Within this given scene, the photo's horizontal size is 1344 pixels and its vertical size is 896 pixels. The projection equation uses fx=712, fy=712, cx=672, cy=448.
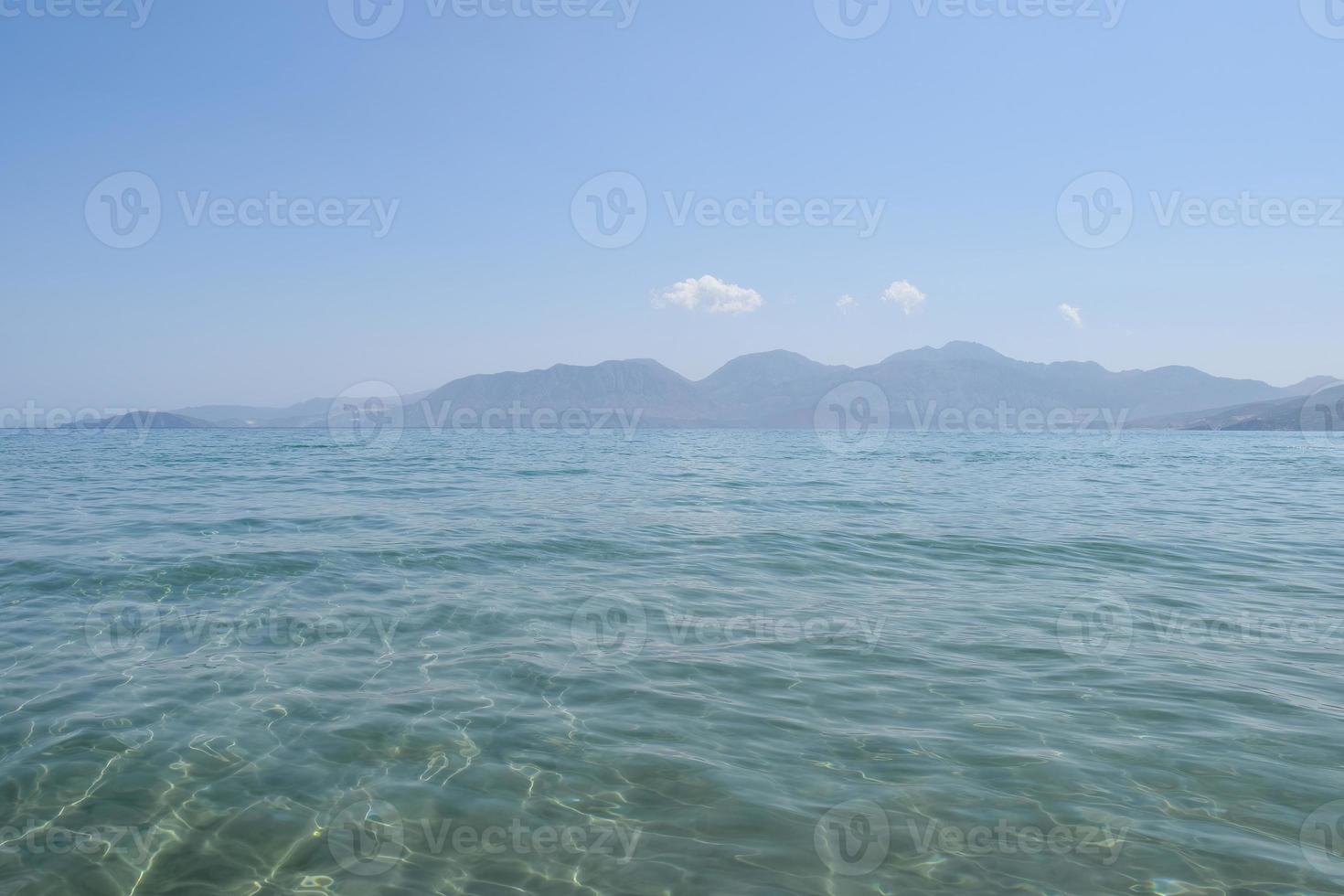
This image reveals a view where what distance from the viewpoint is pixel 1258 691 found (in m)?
7.21

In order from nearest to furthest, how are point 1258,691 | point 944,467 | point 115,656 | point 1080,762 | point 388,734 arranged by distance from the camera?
point 1080,762 → point 388,734 → point 1258,691 → point 115,656 → point 944,467

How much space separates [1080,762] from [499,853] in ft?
15.1

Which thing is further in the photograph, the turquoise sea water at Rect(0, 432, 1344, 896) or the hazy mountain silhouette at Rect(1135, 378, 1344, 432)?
the hazy mountain silhouette at Rect(1135, 378, 1344, 432)

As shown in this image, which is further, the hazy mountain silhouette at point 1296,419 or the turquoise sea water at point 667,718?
the hazy mountain silhouette at point 1296,419

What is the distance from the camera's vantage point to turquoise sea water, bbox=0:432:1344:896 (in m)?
4.65

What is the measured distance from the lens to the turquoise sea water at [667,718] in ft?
15.3

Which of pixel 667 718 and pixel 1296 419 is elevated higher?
pixel 1296 419

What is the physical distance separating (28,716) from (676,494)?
21.0 m

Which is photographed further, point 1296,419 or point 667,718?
point 1296,419

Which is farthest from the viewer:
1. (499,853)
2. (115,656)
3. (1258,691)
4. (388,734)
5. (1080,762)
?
(115,656)

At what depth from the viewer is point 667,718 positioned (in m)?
6.72

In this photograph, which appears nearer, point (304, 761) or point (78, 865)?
point (78, 865)

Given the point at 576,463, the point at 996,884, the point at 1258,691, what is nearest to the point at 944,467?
the point at 576,463

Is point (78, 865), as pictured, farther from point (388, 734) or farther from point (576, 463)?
point (576, 463)
